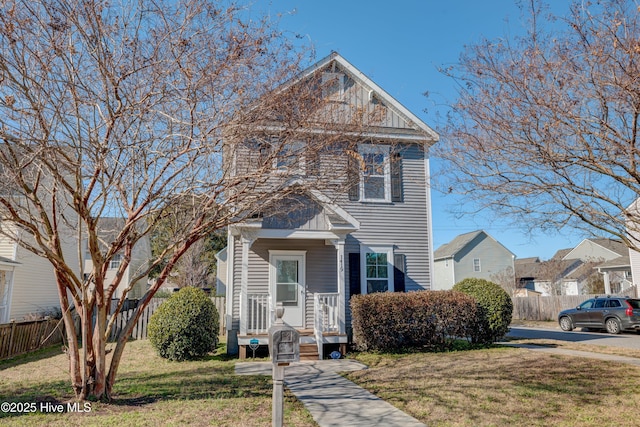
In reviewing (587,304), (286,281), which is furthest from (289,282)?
(587,304)

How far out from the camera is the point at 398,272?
12922 mm

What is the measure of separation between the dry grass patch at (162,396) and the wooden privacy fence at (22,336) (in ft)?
4.73

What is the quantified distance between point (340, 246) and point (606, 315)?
1355 centimetres

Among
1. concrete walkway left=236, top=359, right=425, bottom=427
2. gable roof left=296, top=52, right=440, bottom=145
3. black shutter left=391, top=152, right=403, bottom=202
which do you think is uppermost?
gable roof left=296, top=52, right=440, bottom=145

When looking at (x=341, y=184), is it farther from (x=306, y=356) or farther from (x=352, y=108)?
(x=306, y=356)

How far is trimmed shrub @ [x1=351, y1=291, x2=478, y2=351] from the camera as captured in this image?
35.0 feet

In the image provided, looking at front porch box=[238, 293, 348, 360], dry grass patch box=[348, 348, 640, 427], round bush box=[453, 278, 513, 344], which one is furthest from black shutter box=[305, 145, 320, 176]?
round bush box=[453, 278, 513, 344]

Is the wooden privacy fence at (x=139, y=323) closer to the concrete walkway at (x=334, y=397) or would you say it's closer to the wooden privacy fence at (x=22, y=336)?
the wooden privacy fence at (x=22, y=336)

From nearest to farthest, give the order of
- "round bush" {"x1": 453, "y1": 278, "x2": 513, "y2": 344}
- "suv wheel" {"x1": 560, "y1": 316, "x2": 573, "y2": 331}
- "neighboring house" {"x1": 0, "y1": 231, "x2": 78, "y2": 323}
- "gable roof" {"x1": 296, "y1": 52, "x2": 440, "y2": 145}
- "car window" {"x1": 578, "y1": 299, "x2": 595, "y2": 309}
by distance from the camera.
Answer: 1. "round bush" {"x1": 453, "y1": 278, "x2": 513, "y2": 344}
2. "gable roof" {"x1": 296, "y1": 52, "x2": 440, "y2": 145}
3. "neighboring house" {"x1": 0, "y1": 231, "x2": 78, "y2": 323}
4. "car window" {"x1": 578, "y1": 299, "x2": 595, "y2": 309}
5. "suv wheel" {"x1": 560, "y1": 316, "x2": 573, "y2": 331}

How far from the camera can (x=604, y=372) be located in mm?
8031

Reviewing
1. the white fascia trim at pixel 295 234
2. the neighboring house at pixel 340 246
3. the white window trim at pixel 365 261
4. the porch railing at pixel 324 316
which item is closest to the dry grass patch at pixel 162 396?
the porch railing at pixel 324 316

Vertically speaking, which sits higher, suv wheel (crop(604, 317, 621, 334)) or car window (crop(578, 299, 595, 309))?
car window (crop(578, 299, 595, 309))

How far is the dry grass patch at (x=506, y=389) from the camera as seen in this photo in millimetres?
5352

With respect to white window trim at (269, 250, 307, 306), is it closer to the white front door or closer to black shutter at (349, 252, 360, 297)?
the white front door
